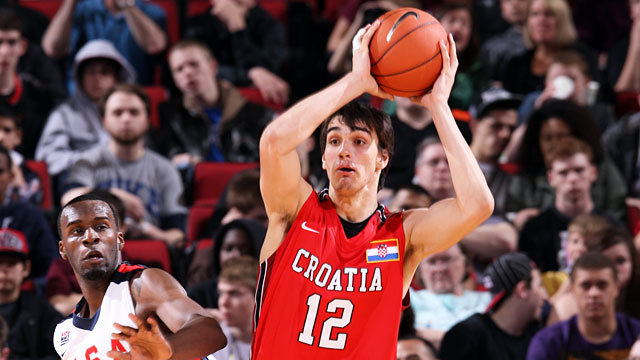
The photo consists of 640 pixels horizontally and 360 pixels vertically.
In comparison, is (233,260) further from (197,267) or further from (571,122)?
(571,122)

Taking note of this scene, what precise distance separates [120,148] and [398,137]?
194cm

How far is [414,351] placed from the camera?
16.8 feet

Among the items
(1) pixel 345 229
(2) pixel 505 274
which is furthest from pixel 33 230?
(1) pixel 345 229

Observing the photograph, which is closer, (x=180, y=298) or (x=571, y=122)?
(x=180, y=298)

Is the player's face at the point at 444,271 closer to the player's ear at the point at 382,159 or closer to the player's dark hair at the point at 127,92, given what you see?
the player's ear at the point at 382,159

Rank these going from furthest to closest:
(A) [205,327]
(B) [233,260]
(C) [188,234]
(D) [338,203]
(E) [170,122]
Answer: (E) [170,122] < (C) [188,234] < (B) [233,260] < (D) [338,203] < (A) [205,327]

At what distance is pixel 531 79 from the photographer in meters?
7.52

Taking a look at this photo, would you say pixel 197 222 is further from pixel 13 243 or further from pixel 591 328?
pixel 591 328

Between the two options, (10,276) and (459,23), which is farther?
(459,23)

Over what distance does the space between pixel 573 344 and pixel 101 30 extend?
14.6 feet

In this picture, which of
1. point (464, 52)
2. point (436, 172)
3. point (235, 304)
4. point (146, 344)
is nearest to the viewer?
point (146, 344)

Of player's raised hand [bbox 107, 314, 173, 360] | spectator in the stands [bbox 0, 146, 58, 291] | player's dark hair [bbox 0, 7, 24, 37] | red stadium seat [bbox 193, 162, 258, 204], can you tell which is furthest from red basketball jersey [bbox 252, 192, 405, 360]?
player's dark hair [bbox 0, 7, 24, 37]

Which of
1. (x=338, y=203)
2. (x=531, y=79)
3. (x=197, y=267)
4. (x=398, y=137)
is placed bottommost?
(x=197, y=267)

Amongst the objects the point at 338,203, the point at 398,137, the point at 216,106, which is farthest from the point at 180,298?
the point at 216,106
